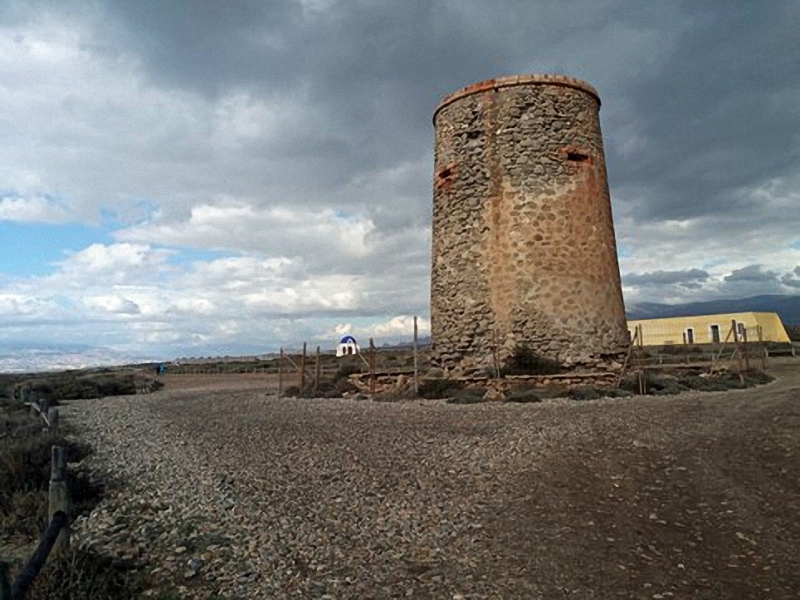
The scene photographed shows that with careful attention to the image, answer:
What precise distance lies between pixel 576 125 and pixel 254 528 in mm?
15229

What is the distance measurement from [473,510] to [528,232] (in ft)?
39.1

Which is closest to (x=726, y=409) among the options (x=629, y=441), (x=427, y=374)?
(x=629, y=441)

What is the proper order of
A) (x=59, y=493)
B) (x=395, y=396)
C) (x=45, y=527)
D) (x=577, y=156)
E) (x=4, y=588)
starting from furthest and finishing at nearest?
(x=577, y=156) < (x=395, y=396) < (x=45, y=527) < (x=59, y=493) < (x=4, y=588)

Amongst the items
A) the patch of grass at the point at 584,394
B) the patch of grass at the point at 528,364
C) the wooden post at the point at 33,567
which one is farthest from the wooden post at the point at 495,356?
the wooden post at the point at 33,567

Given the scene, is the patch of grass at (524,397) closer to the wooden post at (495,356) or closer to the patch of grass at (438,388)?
the wooden post at (495,356)

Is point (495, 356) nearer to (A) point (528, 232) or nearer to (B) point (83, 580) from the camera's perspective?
(A) point (528, 232)

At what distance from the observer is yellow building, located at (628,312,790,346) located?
43719 mm

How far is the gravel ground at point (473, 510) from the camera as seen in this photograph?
4.92 metres

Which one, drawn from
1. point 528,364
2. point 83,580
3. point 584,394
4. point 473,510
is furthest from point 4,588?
point 528,364

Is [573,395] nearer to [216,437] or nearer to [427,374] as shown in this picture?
[427,374]

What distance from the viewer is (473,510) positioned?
21.2 feet

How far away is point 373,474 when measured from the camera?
8102mm

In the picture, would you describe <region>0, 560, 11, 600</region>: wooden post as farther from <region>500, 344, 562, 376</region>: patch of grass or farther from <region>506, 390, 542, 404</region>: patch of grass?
<region>500, 344, 562, 376</region>: patch of grass

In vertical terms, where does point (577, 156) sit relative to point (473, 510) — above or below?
above
